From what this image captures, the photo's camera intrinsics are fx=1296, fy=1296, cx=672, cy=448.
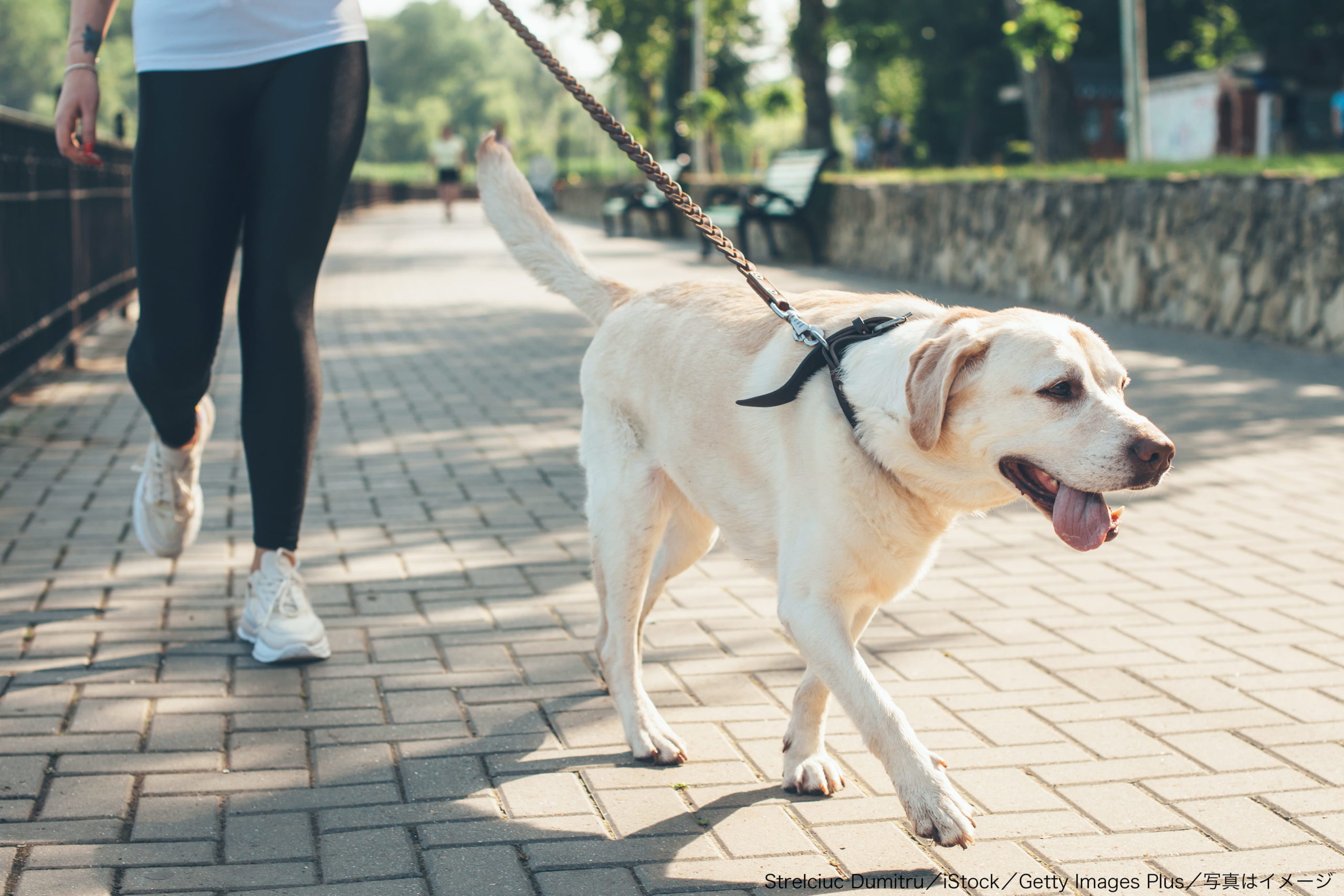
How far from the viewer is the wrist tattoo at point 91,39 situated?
3.75 metres

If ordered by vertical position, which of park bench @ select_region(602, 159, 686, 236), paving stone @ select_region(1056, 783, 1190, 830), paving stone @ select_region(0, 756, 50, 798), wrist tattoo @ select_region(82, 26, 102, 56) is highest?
park bench @ select_region(602, 159, 686, 236)

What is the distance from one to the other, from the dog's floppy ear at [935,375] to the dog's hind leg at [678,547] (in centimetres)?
98

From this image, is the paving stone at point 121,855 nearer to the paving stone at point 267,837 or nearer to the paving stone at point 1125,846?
the paving stone at point 267,837

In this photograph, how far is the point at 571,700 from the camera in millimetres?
3320

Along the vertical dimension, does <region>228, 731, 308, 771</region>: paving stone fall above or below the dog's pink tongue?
below

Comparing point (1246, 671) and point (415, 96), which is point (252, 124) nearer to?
point (1246, 671)

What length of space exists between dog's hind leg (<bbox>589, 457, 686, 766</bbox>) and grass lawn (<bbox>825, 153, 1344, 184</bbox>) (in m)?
7.66

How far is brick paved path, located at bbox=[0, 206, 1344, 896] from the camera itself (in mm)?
2498

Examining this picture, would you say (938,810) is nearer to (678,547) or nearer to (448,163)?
(678,547)

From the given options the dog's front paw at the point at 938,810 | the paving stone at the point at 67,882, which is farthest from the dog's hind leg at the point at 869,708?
the paving stone at the point at 67,882

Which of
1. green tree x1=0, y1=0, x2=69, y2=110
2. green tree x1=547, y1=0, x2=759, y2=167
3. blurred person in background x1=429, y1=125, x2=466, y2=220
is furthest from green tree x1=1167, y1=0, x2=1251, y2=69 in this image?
green tree x1=0, y1=0, x2=69, y2=110

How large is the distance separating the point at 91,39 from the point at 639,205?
20.5m

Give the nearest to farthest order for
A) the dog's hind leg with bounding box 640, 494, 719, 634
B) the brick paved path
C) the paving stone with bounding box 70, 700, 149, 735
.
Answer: the brick paved path, the paving stone with bounding box 70, 700, 149, 735, the dog's hind leg with bounding box 640, 494, 719, 634

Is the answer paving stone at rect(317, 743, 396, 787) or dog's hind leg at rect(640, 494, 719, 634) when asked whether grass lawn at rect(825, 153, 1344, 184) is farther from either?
paving stone at rect(317, 743, 396, 787)
